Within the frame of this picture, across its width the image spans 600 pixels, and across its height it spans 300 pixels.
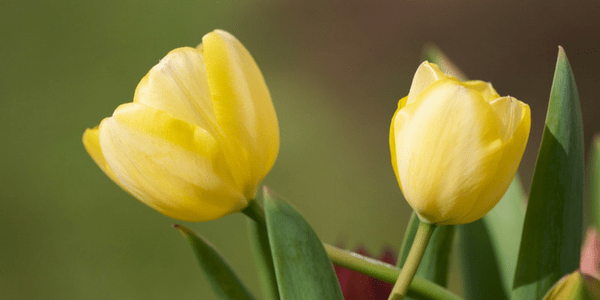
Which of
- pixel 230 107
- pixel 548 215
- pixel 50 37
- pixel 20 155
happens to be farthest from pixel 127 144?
pixel 50 37

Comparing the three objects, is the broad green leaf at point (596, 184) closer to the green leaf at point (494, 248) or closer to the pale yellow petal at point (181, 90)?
the green leaf at point (494, 248)

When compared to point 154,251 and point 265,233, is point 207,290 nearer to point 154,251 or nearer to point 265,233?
point 154,251

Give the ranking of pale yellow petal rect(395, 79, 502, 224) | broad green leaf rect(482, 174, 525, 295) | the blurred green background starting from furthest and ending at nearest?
the blurred green background, broad green leaf rect(482, 174, 525, 295), pale yellow petal rect(395, 79, 502, 224)

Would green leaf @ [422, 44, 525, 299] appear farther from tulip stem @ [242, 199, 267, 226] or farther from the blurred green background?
the blurred green background

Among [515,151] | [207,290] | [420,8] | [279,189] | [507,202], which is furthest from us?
[420,8]

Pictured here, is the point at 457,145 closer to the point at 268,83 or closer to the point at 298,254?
the point at 298,254

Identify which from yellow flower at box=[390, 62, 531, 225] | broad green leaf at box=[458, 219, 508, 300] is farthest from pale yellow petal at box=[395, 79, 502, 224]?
broad green leaf at box=[458, 219, 508, 300]
